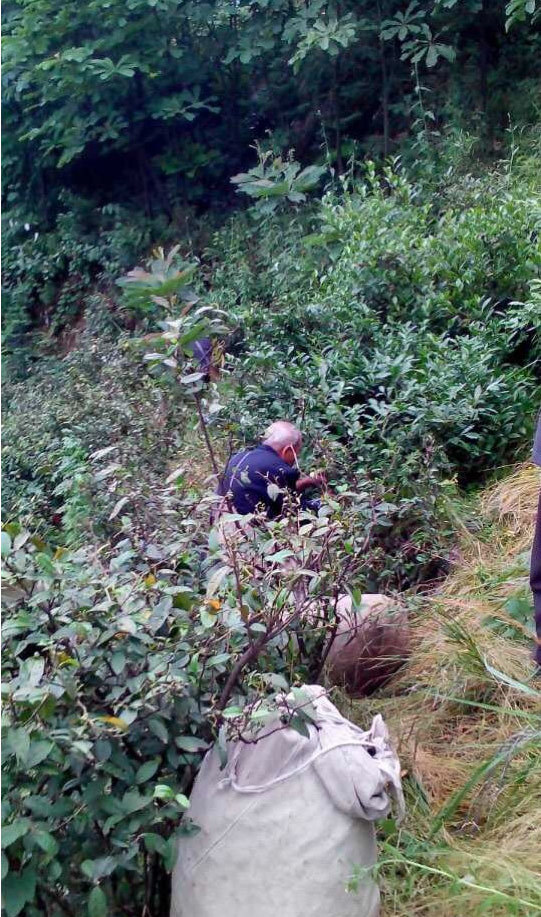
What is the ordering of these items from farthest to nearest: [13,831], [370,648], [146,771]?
[370,648], [146,771], [13,831]

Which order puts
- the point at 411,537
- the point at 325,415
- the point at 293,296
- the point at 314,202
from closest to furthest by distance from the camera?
the point at 411,537, the point at 325,415, the point at 293,296, the point at 314,202

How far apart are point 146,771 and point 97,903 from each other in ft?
0.95

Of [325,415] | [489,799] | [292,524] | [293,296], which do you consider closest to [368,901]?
[489,799]

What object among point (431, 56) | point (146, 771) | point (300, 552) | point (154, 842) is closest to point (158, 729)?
point (146, 771)

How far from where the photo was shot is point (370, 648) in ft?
12.6

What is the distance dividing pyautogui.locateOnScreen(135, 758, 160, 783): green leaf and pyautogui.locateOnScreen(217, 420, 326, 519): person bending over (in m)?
1.92

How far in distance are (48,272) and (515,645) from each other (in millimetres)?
10306

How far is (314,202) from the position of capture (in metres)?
9.85

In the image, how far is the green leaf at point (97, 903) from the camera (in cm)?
207

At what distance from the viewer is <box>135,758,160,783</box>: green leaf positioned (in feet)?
7.18

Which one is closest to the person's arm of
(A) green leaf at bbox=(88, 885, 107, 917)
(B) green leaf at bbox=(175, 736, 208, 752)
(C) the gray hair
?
(C) the gray hair

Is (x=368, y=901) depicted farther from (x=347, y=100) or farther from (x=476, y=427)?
(x=347, y=100)

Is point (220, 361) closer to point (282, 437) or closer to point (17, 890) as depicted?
point (282, 437)

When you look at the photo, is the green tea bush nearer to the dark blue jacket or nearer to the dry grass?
the dry grass
